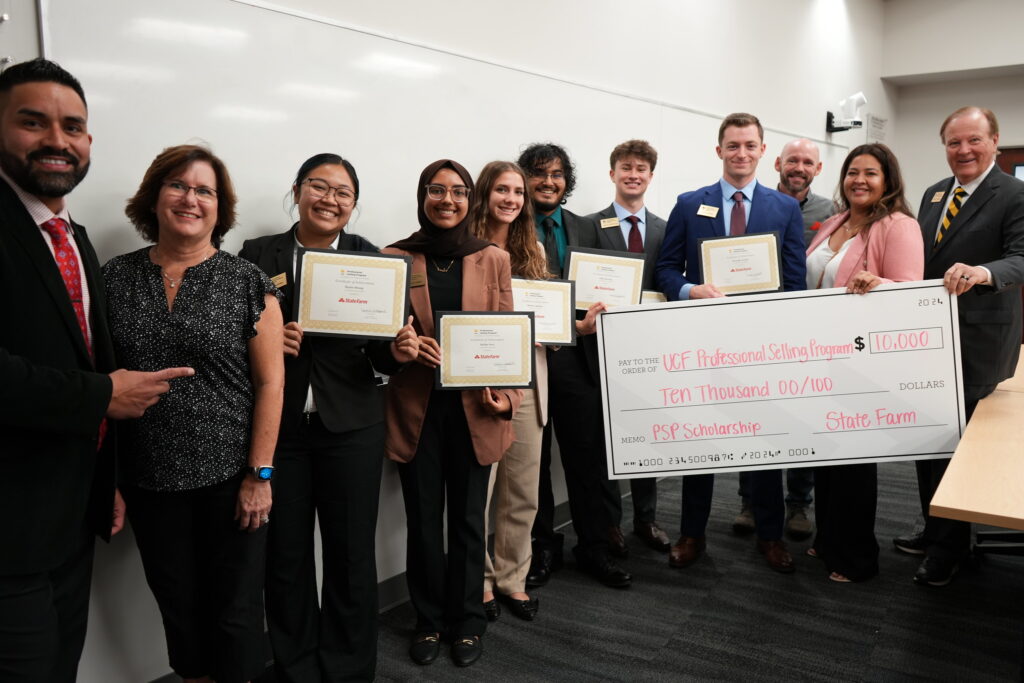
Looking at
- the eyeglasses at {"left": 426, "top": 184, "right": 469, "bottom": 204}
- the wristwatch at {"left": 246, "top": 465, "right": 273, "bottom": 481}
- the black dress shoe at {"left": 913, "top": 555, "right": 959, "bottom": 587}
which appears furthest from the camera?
the black dress shoe at {"left": 913, "top": 555, "right": 959, "bottom": 587}

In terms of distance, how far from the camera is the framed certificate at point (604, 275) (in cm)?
273

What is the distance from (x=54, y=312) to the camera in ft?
4.80

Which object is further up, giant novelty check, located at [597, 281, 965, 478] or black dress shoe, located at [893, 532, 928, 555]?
giant novelty check, located at [597, 281, 965, 478]

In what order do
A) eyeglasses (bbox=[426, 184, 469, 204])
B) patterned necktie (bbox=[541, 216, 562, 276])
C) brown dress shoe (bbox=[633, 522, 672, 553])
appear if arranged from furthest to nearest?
brown dress shoe (bbox=[633, 522, 672, 553]), patterned necktie (bbox=[541, 216, 562, 276]), eyeglasses (bbox=[426, 184, 469, 204])

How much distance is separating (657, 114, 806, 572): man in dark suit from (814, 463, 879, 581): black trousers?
188 mm

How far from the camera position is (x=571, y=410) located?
3008 millimetres

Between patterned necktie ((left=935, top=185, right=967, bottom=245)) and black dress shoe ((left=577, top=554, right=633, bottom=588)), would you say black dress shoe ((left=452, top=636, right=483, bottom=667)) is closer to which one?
black dress shoe ((left=577, top=554, right=633, bottom=588))

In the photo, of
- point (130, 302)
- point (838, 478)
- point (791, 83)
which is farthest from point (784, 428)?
point (791, 83)

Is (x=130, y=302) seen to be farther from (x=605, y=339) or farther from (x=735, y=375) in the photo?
(x=735, y=375)

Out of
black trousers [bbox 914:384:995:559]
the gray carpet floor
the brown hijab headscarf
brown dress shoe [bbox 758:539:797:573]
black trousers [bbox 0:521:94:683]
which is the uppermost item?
the brown hijab headscarf

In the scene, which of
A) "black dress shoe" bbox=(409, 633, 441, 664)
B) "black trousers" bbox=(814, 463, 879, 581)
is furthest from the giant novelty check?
"black dress shoe" bbox=(409, 633, 441, 664)

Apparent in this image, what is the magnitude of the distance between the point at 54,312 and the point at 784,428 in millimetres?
2225

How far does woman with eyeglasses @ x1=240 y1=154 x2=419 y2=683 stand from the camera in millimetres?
2055

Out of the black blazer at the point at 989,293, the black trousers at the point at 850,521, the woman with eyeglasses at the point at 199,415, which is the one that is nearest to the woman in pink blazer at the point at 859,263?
the black trousers at the point at 850,521
